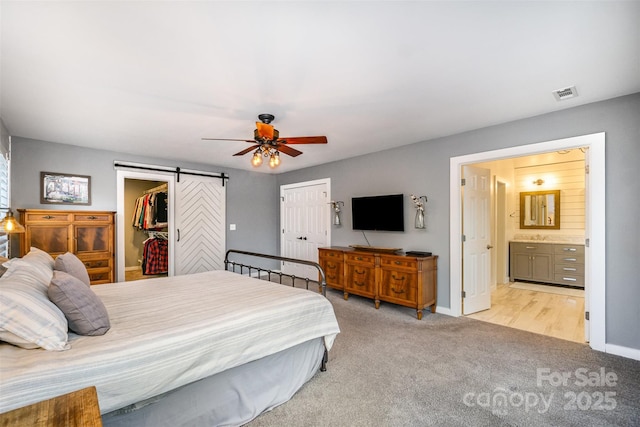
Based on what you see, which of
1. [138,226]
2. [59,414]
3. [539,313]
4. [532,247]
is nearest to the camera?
[59,414]

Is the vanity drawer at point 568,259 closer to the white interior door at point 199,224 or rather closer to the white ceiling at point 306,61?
the white ceiling at point 306,61

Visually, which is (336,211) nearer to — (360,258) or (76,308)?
(360,258)

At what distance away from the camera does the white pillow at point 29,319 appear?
1.35 m

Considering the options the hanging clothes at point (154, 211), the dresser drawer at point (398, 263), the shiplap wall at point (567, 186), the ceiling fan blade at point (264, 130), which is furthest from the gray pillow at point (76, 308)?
the shiplap wall at point (567, 186)

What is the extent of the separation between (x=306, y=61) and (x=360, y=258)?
9.92ft

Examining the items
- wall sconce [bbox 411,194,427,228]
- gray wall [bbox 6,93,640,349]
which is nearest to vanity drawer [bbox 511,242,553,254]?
gray wall [bbox 6,93,640,349]

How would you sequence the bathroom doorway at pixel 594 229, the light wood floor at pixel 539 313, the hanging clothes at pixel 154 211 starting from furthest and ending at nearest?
the hanging clothes at pixel 154 211
the light wood floor at pixel 539 313
the bathroom doorway at pixel 594 229

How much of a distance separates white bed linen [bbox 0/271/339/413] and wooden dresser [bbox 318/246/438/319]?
5.79 ft

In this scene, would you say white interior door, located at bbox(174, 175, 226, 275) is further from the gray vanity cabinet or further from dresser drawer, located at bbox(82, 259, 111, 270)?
the gray vanity cabinet

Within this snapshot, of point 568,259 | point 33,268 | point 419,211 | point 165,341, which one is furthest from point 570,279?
point 33,268

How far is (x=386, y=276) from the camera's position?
4.09 metres

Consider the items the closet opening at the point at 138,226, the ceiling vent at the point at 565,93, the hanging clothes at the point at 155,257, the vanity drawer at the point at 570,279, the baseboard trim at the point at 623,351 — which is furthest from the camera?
the hanging clothes at the point at 155,257

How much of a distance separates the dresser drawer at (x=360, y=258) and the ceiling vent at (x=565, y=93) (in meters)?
2.69

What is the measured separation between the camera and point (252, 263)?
6.21m
